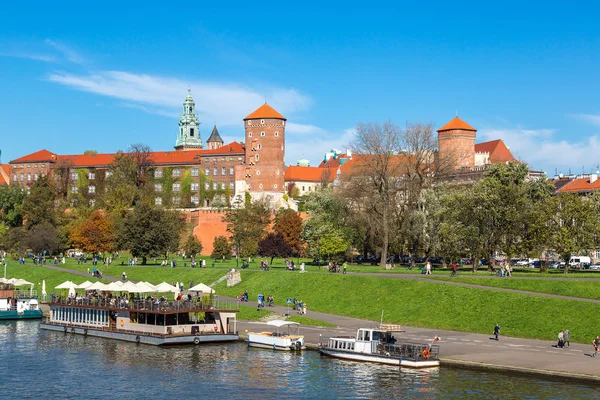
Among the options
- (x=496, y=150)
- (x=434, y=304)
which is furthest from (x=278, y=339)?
(x=496, y=150)

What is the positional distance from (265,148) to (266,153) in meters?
0.90

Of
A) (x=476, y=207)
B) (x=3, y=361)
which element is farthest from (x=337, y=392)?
(x=476, y=207)

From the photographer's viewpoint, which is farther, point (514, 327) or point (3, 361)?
point (514, 327)

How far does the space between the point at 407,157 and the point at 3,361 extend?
55.8 meters

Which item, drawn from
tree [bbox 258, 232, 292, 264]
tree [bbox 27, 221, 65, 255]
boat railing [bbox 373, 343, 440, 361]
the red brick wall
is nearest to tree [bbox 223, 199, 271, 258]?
tree [bbox 258, 232, 292, 264]

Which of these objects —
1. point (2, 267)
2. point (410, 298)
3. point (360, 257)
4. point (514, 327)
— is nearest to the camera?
point (514, 327)

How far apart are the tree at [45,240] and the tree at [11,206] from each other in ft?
87.4

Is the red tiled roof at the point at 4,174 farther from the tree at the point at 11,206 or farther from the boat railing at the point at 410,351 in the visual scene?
the boat railing at the point at 410,351

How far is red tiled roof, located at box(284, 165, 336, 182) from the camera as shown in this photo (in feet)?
615

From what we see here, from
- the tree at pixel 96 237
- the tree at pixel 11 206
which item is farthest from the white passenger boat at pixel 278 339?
the tree at pixel 11 206

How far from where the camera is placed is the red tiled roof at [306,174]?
187500 millimetres

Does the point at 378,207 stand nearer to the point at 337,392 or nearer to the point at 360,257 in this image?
the point at 360,257

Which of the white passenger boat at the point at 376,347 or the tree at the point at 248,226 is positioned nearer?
the white passenger boat at the point at 376,347

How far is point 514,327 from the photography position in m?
52.7
